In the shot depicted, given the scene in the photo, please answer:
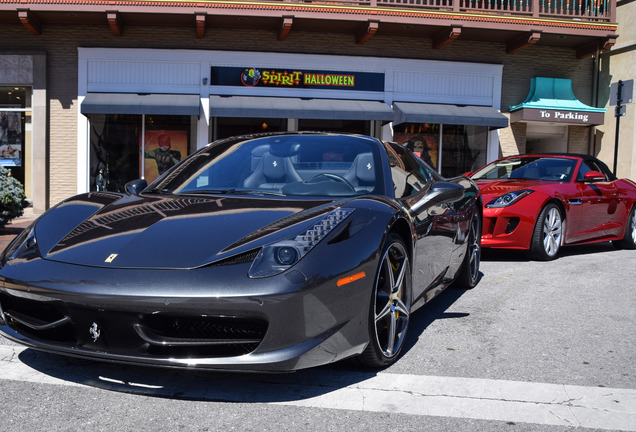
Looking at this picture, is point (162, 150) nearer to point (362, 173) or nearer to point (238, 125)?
point (238, 125)

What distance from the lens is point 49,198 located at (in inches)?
578

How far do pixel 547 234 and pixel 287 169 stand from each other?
14.6 ft

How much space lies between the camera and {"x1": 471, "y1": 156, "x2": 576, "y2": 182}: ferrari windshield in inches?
304

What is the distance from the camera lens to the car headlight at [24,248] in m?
2.93

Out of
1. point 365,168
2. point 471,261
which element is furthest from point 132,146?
point 365,168

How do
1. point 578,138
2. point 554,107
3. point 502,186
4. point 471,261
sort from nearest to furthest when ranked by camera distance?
point 471,261 → point 502,186 → point 554,107 → point 578,138

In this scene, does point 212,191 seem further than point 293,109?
No

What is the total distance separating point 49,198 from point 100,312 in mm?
13404

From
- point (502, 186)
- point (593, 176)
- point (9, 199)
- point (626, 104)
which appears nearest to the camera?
point (502, 186)

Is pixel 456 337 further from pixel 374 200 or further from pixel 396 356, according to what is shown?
pixel 374 200

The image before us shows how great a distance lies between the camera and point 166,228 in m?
2.94

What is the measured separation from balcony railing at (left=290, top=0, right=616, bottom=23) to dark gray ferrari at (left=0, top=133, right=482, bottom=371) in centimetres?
1164

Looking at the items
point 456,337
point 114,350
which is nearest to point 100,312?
point 114,350

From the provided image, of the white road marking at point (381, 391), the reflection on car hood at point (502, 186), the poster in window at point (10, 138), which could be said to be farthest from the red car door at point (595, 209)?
the poster in window at point (10, 138)
